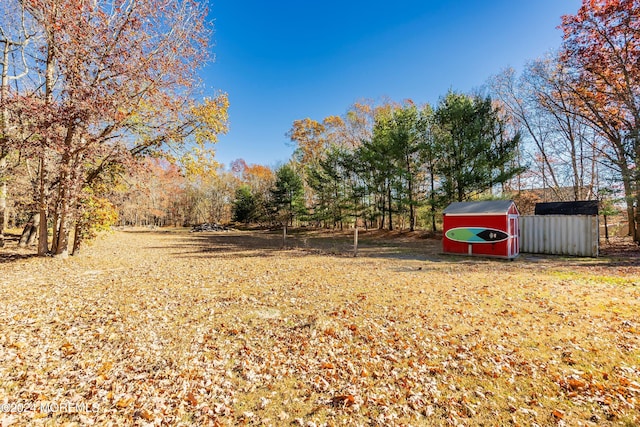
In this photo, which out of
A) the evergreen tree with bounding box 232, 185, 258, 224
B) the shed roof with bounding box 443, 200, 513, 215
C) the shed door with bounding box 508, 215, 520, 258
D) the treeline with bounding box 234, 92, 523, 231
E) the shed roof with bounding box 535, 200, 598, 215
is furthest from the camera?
the evergreen tree with bounding box 232, 185, 258, 224

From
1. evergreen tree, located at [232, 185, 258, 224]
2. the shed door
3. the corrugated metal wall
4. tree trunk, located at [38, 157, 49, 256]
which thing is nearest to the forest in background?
tree trunk, located at [38, 157, 49, 256]

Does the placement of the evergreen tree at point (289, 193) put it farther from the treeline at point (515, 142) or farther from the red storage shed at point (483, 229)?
the red storage shed at point (483, 229)

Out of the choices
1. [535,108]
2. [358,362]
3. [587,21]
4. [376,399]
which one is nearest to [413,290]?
[358,362]

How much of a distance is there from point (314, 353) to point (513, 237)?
12.5 m

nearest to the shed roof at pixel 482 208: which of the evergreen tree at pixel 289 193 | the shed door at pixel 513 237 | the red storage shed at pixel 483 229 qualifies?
the red storage shed at pixel 483 229

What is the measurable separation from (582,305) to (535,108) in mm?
20900

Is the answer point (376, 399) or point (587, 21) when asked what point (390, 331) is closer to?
point (376, 399)

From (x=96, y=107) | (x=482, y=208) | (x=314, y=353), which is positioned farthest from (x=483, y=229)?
(x=96, y=107)

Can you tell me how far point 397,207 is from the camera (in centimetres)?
2428

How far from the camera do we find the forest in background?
25.5 ft

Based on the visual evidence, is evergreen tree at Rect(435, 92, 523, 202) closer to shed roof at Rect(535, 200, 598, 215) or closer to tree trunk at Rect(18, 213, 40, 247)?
shed roof at Rect(535, 200, 598, 215)

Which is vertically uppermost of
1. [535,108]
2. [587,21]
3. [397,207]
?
[587,21]

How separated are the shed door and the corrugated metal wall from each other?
5.06 ft

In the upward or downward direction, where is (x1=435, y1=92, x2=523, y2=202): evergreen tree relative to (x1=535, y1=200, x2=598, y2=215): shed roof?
upward
